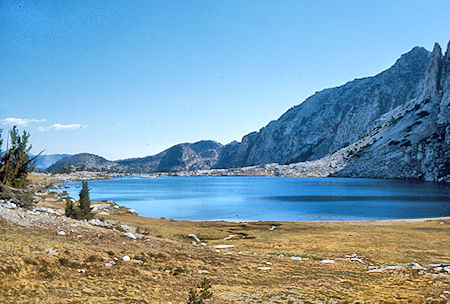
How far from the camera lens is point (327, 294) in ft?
46.5

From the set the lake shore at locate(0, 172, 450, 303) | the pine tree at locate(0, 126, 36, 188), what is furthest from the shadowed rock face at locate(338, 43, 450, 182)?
the pine tree at locate(0, 126, 36, 188)

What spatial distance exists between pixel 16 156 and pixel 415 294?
29825mm

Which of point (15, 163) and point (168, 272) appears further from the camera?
point (15, 163)

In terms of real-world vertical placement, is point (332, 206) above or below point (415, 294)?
below

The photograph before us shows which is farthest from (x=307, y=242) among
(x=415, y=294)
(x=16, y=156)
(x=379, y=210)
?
(x=379, y=210)

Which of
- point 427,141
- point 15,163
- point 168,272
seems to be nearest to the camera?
point 168,272

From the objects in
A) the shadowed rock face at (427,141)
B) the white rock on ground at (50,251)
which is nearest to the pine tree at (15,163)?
the white rock on ground at (50,251)

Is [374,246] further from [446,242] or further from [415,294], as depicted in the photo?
[415,294]

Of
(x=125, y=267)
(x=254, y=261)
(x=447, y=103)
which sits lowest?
(x=254, y=261)

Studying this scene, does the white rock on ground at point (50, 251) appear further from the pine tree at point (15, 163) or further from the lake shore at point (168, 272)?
the pine tree at point (15, 163)

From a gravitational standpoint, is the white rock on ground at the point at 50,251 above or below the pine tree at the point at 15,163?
below

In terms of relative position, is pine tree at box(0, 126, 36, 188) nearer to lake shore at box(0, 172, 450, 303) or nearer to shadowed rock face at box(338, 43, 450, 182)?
lake shore at box(0, 172, 450, 303)

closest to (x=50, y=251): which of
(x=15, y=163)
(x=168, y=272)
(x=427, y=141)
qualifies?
(x=168, y=272)

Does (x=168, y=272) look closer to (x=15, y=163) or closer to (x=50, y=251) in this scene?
(x=50, y=251)
